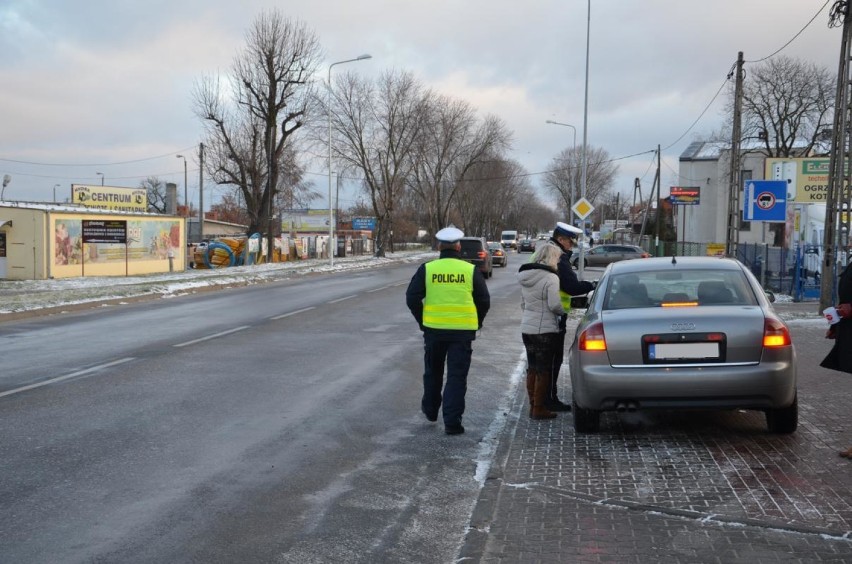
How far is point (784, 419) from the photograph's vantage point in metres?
6.55

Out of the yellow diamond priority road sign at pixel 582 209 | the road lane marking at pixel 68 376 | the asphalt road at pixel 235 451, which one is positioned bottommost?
the road lane marking at pixel 68 376

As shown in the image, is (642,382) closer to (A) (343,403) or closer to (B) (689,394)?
(B) (689,394)

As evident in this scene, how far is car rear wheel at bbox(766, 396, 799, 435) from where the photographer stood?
6.52m

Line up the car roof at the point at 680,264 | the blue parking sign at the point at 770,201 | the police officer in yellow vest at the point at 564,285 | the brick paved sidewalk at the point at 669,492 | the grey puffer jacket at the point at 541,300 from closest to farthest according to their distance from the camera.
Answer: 1. the brick paved sidewalk at the point at 669,492
2. the car roof at the point at 680,264
3. the grey puffer jacket at the point at 541,300
4. the police officer in yellow vest at the point at 564,285
5. the blue parking sign at the point at 770,201

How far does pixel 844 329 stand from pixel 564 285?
250cm

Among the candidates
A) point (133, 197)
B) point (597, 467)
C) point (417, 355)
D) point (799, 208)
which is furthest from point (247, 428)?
point (133, 197)

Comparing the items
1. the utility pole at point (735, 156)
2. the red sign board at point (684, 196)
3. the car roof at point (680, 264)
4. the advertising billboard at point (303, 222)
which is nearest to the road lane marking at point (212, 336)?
the car roof at point (680, 264)

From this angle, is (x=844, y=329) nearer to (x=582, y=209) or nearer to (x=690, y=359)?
(x=690, y=359)

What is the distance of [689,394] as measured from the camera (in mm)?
6172

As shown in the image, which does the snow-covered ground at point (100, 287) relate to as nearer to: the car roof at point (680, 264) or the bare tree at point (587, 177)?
the car roof at point (680, 264)

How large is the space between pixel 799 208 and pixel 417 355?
25.8m

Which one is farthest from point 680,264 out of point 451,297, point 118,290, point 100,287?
point 100,287

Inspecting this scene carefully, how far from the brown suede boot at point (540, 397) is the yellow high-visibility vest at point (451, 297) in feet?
→ 2.81

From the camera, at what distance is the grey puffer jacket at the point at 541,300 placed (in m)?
7.42
